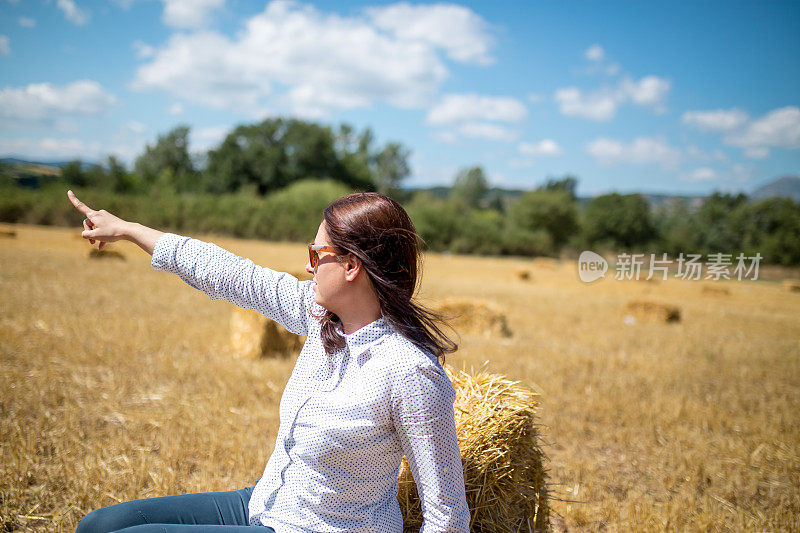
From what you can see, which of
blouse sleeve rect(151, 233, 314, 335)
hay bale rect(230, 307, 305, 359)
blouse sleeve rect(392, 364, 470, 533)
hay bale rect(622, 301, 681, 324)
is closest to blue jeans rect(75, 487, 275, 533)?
blouse sleeve rect(392, 364, 470, 533)

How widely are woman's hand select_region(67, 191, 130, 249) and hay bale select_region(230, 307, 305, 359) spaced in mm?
4113

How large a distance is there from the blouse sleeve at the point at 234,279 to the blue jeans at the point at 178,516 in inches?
28.6

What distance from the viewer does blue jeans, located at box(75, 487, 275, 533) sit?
1.73 metres

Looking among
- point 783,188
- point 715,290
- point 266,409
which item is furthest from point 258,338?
point 715,290

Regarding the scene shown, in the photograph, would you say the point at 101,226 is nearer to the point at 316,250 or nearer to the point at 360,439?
the point at 316,250

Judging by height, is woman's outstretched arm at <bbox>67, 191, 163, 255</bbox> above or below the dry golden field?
above

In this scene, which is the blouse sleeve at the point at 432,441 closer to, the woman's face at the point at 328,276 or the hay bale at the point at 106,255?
the woman's face at the point at 328,276

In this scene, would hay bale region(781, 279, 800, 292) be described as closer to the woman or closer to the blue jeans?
the woman

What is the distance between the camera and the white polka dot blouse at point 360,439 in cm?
161

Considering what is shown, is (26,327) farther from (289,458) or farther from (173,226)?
(173,226)

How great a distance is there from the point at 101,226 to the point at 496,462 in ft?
6.59

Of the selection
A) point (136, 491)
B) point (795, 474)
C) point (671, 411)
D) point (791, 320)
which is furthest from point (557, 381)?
point (791, 320)

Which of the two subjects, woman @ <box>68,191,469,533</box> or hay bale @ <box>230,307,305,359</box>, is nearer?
woman @ <box>68,191,469,533</box>

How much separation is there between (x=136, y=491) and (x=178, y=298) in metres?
6.87
